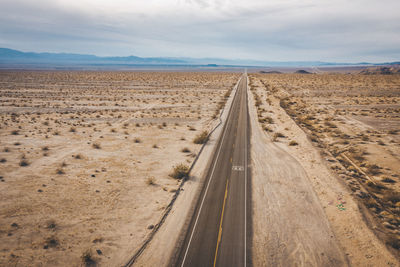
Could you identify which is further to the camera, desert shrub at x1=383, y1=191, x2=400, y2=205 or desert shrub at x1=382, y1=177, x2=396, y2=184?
desert shrub at x1=382, y1=177, x2=396, y2=184

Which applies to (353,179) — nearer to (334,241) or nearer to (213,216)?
(334,241)

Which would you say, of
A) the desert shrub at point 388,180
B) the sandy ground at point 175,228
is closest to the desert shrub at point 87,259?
the sandy ground at point 175,228

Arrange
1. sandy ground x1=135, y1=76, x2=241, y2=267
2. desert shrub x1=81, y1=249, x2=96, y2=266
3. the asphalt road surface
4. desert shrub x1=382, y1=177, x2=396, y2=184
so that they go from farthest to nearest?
desert shrub x1=382, y1=177, x2=396, y2=184 < the asphalt road surface < sandy ground x1=135, y1=76, x2=241, y2=267 < desert shrub x1=81, y1=249, x2=96, y2=266

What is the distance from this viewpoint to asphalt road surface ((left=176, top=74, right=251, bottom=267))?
46.9ft

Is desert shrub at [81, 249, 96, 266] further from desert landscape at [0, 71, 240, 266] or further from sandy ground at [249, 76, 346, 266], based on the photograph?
sandy ground at [249, 76, 346, 266]

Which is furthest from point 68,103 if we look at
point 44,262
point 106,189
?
point 44,262

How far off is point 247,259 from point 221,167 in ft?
41.5

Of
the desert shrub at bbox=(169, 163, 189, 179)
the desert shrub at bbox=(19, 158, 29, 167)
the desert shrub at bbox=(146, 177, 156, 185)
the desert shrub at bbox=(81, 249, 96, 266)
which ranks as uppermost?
the desert shrub at bbox=(19, 158, 29, 167)

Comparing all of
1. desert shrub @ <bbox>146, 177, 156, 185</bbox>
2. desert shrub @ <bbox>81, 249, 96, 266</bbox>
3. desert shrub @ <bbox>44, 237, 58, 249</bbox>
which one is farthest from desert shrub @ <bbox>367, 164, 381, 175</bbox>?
desert shrub @ <bbox>44, 237, 58, 249</bbox>

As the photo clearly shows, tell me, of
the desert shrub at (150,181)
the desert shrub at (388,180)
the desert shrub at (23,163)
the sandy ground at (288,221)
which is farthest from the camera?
the desert shrub at (23,163)

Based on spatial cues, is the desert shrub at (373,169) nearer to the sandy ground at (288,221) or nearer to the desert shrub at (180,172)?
the sandy ground at (288,221)

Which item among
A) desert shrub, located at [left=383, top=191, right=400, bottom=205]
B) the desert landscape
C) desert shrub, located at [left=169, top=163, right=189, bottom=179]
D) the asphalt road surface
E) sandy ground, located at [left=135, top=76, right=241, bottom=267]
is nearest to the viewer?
sandy ground, located at [left=135, top=76, right=241, bottom=267]

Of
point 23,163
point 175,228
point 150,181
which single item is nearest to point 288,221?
point 175,228

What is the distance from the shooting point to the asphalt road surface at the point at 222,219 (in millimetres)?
14281
